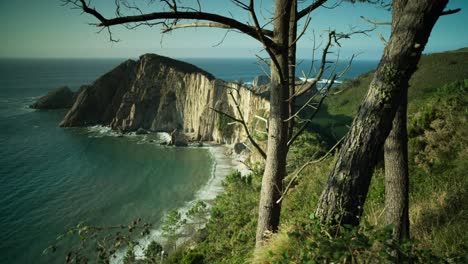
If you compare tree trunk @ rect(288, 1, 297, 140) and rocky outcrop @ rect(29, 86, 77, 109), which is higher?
tree trunk @ rect(288, 1, 297, 140)

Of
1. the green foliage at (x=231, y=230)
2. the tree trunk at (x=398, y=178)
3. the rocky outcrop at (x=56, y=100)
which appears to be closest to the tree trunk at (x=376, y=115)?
the tree trunk at (x=398, y=178)

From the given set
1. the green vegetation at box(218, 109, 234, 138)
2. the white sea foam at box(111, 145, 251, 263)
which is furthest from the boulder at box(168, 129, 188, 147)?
the green vegetation at box(218, 109, 234, 138)

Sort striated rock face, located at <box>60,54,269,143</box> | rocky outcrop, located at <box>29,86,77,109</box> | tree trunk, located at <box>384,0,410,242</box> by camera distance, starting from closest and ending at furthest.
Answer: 1. tree trunk, located at <box>384,0,410,242</box>
2. striated rock face, located at <box>60,54,269,143</box>
3. rocky outcrop, located at <box>29,86,77,109</box>

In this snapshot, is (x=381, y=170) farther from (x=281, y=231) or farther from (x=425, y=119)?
(x=281, y=231)

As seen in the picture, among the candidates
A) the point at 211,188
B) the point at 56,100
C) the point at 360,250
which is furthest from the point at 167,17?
the point at 56,100

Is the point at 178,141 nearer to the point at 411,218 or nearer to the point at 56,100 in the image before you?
the point at 411,218

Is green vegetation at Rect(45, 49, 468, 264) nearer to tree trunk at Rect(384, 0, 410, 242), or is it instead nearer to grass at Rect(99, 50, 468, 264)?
grass at Rect(99, 50, 468, 264)

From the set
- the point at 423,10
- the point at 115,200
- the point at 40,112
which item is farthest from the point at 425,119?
the point at 40,112
